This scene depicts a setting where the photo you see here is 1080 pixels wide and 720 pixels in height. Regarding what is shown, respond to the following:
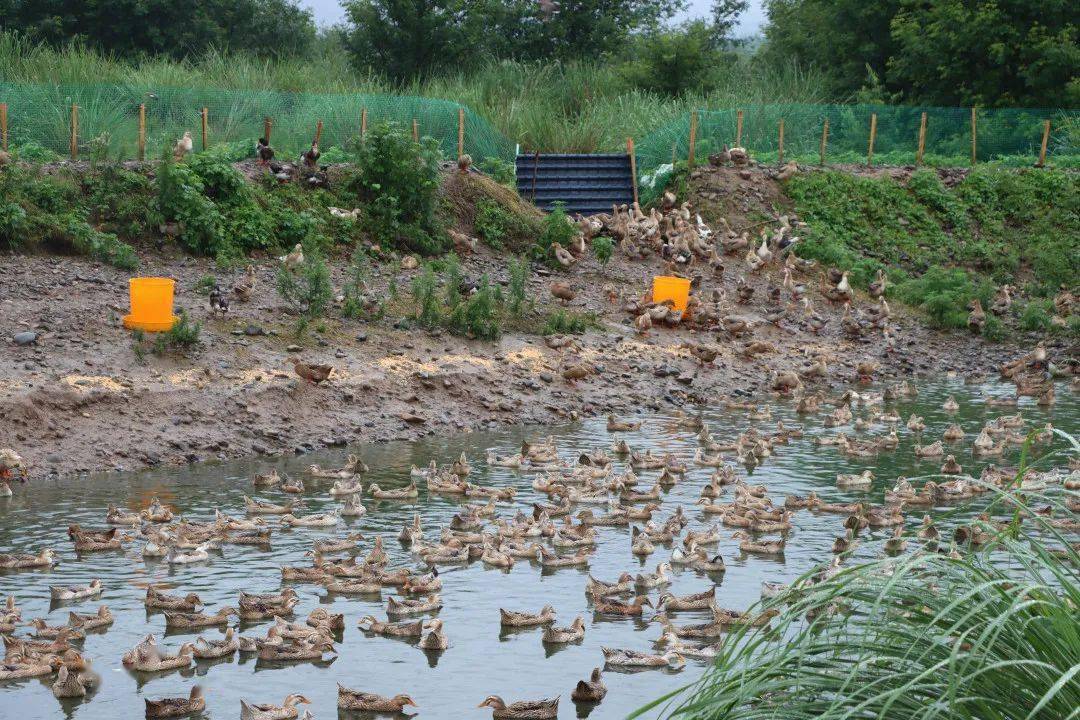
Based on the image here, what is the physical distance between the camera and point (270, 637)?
10.0 metres

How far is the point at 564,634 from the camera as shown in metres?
10.4

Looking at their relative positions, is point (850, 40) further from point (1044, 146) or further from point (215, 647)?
point (215, 647)

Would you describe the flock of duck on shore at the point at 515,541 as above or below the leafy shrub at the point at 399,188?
below

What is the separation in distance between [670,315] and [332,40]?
41552mm

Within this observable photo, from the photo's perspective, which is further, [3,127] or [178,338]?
[3,127]

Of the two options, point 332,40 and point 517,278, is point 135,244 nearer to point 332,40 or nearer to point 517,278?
point 517,278

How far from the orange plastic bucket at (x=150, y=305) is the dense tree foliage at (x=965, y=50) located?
92.3 feet

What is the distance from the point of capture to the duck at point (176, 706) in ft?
28.9

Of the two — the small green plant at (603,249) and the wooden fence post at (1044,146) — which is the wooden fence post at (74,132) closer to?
the small green plant at (603,249)

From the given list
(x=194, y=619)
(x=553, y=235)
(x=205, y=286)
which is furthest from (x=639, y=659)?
(x=553, y=235)

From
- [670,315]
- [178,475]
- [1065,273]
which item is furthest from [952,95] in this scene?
[178,475]

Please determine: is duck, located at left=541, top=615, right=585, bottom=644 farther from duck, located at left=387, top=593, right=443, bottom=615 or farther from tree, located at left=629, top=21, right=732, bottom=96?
tree, located at left=629, top=21, right=732, bottom=96

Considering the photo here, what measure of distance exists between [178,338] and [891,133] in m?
23.1

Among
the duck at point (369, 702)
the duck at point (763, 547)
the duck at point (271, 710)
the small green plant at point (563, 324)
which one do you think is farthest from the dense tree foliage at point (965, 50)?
the duck at point (271, 710)
